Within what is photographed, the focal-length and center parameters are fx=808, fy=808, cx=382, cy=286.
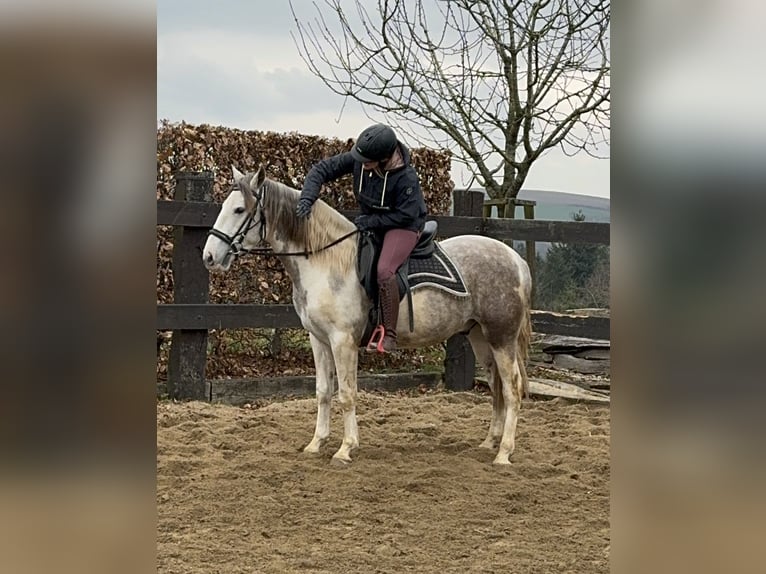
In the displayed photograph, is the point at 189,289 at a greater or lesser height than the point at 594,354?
greater

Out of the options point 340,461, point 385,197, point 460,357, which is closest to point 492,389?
point 340,461

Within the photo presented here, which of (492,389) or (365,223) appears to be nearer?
(365,223)

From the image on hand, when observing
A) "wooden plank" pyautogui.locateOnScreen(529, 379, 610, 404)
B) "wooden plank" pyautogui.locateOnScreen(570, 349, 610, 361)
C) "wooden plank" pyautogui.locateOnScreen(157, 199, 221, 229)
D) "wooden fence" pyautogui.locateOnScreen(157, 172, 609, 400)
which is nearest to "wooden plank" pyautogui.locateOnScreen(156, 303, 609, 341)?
"wooden fence" pyautogui.locateOnScreen(157, 172, 609, 400)

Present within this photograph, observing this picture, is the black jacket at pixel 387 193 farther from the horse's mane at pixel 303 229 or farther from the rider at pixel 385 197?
the horse's mane at pixel 303 229

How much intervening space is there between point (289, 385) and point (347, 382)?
2323 mm

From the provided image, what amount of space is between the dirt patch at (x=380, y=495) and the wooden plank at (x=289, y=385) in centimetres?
39

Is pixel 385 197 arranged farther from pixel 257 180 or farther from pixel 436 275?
pixel 257 180

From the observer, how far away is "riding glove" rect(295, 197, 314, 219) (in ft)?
16.4

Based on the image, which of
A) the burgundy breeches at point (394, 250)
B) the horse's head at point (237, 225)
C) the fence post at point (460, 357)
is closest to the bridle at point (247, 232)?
the horse's head at point (237, 225)

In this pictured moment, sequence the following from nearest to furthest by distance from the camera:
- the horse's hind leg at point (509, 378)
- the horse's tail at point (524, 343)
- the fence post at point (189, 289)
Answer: the horse's hind leg at point (509, 378) → the horse's tail at point (524, 343) → the fence post at point (189, 289)

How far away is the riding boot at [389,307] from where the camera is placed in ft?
16.3

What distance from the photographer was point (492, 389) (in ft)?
18.4

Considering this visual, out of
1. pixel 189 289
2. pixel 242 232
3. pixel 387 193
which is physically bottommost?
pixel 189 289
